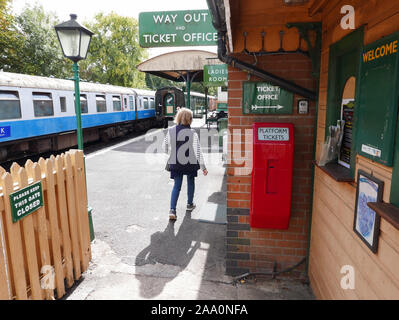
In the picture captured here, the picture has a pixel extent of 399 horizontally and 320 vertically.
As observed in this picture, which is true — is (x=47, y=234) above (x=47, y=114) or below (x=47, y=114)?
below

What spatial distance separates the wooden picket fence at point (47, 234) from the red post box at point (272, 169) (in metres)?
1.96

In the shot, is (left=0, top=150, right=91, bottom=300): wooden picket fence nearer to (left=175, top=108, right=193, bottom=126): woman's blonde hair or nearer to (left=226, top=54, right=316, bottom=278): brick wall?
(left=226, top=54, right=316, bottom=278): brick wall

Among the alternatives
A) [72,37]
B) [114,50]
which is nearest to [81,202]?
[72,37]

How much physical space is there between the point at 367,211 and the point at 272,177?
4.17 feet

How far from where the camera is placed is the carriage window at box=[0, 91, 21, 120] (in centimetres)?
851

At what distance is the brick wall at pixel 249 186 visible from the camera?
314cm

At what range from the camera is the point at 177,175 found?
4.94m

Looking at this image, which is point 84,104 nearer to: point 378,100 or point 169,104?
point 169,104

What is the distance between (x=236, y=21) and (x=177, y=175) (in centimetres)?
262

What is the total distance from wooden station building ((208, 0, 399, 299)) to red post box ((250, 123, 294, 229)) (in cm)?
21

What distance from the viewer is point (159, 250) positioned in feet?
13.3

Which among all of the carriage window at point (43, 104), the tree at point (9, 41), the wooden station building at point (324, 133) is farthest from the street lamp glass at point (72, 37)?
the tree at point (9, 41)

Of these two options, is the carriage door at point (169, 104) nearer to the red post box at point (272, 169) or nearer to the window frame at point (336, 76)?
the red post box at point (272, 169)
